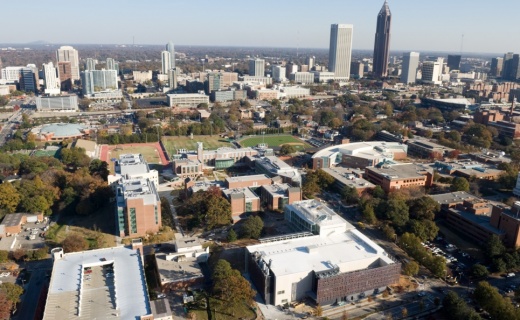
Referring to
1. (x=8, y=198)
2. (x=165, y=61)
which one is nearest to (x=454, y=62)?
(x=165, y=61)

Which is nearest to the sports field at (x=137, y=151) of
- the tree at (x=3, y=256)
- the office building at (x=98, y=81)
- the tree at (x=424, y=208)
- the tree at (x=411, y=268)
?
the tree at (x=3, y=256)

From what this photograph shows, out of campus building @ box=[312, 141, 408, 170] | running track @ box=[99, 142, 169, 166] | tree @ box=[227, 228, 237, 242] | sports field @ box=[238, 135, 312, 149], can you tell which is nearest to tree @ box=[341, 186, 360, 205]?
campus building @ box=[312, 141, 408, 170]

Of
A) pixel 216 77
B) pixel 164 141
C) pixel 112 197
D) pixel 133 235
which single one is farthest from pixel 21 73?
pixel 133 235

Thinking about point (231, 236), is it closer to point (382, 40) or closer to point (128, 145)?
point (128, 145)

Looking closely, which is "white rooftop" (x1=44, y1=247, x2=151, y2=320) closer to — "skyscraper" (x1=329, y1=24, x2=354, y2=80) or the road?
the road

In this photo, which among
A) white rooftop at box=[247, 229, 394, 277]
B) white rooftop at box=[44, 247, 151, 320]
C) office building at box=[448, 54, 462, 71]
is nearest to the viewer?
white rooftop at box=[44, 247, 151, 320]

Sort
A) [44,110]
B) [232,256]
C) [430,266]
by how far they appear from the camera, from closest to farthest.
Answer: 1. [430,266]
2. [232,256]
3. [44,110]

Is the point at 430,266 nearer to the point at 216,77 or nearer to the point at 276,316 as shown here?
the point at 276,316
